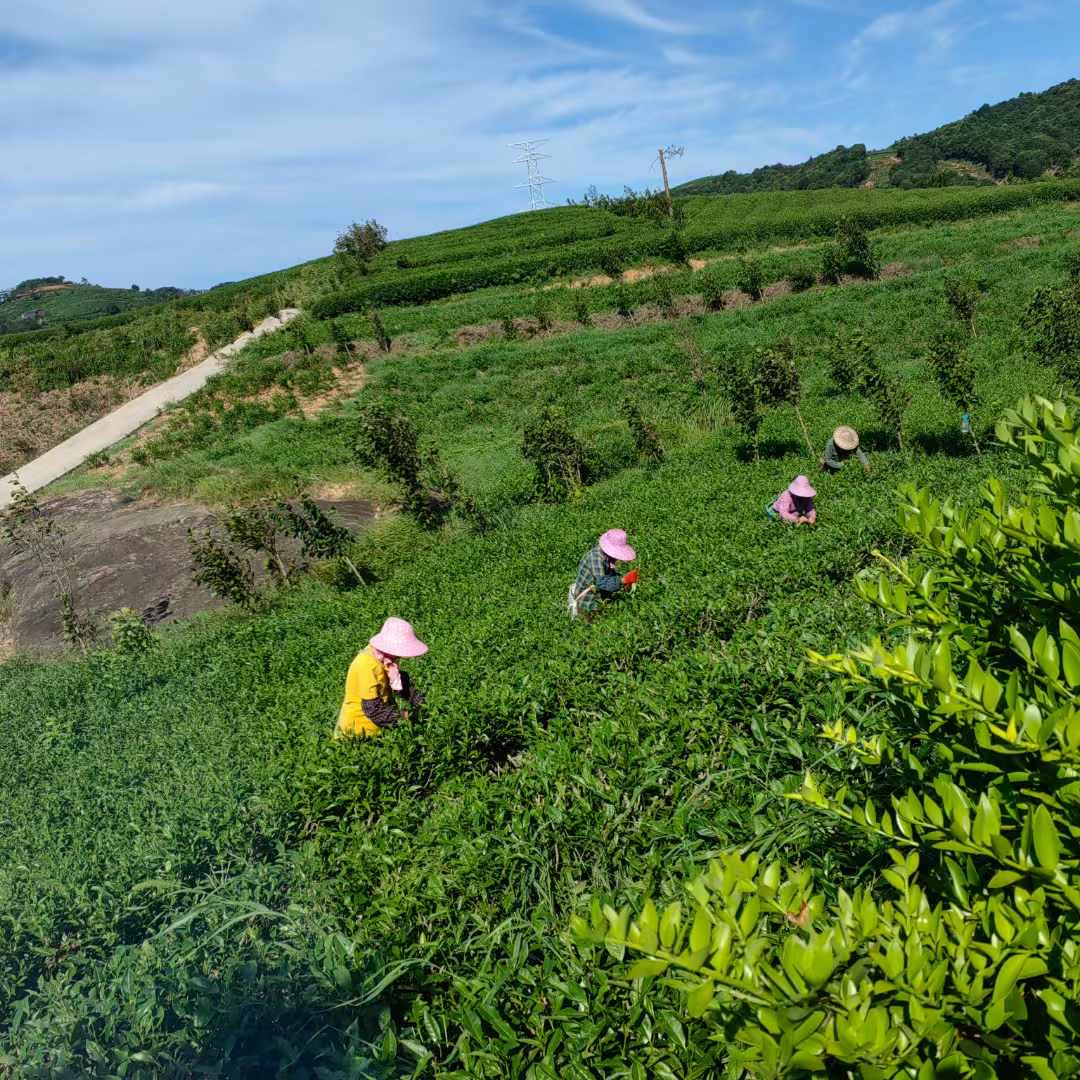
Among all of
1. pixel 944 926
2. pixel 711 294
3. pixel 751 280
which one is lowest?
pixel 944 926

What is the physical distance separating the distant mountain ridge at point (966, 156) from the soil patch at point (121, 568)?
233ft

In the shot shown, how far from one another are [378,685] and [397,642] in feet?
1.04

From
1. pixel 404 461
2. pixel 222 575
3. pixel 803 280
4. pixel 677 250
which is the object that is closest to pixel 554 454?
pixel 404 461

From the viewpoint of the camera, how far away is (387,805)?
4113 mm

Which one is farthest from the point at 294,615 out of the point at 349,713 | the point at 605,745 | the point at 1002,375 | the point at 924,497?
the point at 1002,375

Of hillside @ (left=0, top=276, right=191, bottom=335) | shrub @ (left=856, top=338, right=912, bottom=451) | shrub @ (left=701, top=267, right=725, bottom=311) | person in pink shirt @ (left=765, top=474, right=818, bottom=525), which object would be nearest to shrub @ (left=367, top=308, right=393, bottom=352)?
shrub @ (left=701, top=267, right=725, bottom=311)

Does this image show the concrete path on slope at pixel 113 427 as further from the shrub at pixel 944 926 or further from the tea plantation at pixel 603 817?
the shrub at pixel 944 926

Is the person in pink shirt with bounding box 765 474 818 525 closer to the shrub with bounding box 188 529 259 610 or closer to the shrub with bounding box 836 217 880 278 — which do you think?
the shrub with bounding box 188 529 259 610

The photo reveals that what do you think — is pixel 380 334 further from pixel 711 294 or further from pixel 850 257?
pixel 850 257

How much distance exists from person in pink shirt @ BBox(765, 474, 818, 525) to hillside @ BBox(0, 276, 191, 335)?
6659 cm

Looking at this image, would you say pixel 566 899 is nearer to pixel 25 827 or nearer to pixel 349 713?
pixel 349 713

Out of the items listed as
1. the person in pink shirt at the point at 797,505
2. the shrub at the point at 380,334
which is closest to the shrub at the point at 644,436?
the person in pink shirt at the point at 797,505

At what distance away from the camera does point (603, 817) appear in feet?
11.0

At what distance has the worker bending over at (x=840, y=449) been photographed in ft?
37.0
